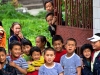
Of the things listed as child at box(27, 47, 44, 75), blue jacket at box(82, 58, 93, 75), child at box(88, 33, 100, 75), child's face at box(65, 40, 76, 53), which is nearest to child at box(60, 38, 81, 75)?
child's face at box(65, 40, 76, 53)

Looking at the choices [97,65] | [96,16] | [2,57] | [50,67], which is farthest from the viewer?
[96,16]

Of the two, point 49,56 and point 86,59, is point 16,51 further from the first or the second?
point 86,59

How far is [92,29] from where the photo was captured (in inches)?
314

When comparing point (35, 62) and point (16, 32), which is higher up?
point (16, 32)

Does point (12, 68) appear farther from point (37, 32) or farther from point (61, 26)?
point (37, 32)

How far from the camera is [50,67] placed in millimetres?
6426

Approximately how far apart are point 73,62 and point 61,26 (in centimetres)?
199

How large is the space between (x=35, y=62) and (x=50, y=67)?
49 cm

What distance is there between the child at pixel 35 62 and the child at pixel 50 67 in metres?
0.40

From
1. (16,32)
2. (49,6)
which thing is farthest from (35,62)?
(49,6)

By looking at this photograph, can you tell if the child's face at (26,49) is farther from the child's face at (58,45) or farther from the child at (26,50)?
the child's face at (58,45)

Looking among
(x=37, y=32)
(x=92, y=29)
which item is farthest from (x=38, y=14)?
(x=92, y=29)

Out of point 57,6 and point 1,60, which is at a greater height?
point 57,6

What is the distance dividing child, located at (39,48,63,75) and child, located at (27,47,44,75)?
15.8 inches
